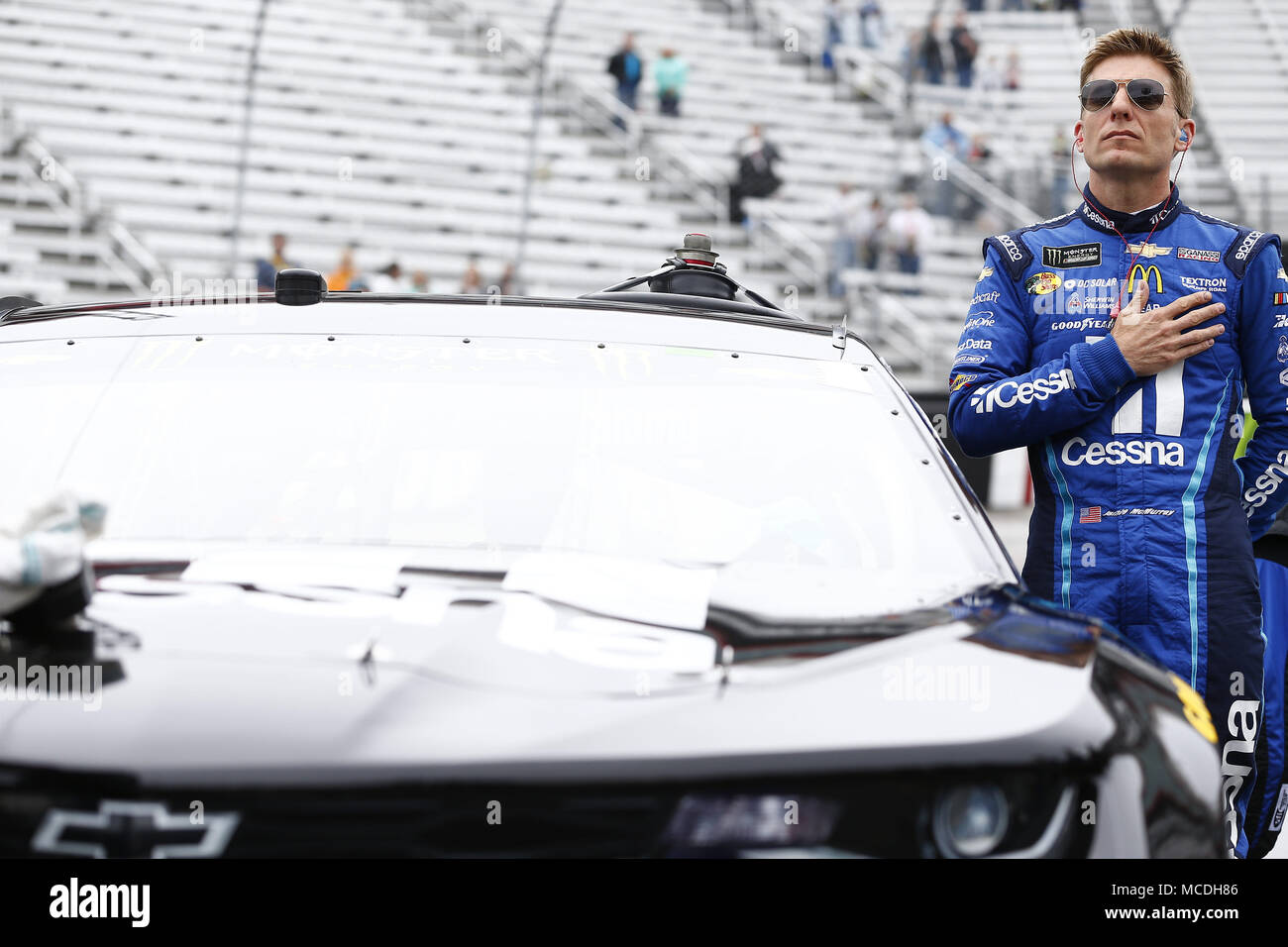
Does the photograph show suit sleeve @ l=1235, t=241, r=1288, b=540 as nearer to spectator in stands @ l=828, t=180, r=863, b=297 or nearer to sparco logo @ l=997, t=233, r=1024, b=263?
sparco logo @ l=997, t=233, r=1024, b=263

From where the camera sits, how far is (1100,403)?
282 centimetres

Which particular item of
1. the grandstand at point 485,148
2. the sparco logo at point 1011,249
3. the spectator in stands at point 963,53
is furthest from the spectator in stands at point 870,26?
the sparco logo at point 1011,249

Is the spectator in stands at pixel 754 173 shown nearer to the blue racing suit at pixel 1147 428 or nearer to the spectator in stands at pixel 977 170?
the spectator in stands at pixel 977 170

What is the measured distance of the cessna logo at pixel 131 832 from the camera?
141 centimetres

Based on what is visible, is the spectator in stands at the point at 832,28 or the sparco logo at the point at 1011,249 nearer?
the sparco logo at the point at 1011,249

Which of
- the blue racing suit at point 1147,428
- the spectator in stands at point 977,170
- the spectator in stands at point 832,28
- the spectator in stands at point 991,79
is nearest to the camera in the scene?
the blue racing suit at point 1147,428

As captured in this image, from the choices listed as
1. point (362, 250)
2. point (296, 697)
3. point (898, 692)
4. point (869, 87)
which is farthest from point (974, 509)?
point (869, 87)

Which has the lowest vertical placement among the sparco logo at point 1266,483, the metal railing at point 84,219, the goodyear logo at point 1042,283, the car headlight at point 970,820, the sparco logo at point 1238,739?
the sparco logo at point 1238,739

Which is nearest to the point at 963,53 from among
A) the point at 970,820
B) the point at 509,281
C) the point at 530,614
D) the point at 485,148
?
the point at 485,148

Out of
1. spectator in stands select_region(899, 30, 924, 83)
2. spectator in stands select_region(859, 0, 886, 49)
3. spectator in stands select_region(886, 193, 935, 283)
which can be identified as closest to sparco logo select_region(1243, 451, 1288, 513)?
spectator in stands select_region(886, 193, 935, 283)

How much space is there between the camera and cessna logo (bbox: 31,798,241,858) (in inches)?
55.4

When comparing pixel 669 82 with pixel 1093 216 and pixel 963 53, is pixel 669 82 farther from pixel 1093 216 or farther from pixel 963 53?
pixel 1093 216

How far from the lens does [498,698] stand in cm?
156
